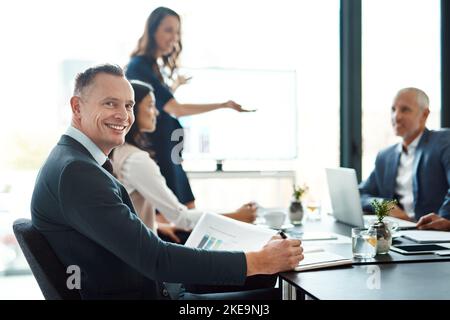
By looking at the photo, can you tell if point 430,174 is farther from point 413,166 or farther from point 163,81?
point 163,81

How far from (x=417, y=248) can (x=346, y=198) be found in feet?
1.95

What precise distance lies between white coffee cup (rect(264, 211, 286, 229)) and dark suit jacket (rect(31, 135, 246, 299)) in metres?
0.92

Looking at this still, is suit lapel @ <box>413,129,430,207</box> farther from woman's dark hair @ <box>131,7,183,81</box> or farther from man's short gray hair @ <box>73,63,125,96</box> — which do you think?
man's short gray hair @ <box>73,63,125,96</box>

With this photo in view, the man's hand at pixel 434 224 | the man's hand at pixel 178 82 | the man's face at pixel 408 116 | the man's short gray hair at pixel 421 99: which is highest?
the man's hand at pixel 178 82

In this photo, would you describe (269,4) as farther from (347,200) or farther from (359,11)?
(347,200)

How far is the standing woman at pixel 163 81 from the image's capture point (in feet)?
9.62

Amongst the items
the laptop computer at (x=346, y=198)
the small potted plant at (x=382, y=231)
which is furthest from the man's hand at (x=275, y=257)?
the laptop computer at (x=346, y=198)

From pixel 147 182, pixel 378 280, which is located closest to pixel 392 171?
pixel 147 182

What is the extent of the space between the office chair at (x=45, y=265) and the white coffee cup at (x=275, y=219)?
1130 mm

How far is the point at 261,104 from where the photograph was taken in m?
3.89

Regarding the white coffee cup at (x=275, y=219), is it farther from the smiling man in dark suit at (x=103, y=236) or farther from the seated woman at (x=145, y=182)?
the smiling man in dark suit at (x=103, y=236)

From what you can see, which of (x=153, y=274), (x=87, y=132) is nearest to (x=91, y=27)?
(x=87, y=132)
